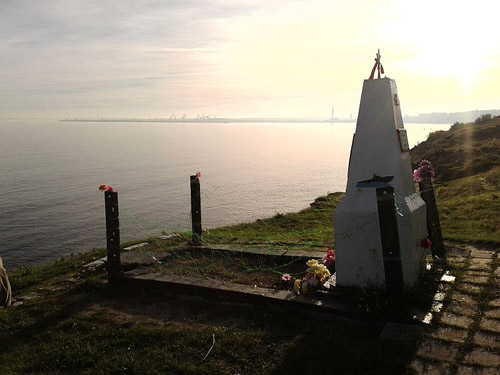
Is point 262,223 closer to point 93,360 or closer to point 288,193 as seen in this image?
point 93,360

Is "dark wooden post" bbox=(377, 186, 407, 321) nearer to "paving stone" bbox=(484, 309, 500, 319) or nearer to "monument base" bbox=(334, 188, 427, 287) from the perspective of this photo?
"monument base" bbox=(334, 188, 427, 287)

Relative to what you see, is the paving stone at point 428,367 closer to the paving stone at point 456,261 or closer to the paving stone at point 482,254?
the paving stone at point 456,261

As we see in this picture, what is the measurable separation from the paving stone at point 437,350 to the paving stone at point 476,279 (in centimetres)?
224

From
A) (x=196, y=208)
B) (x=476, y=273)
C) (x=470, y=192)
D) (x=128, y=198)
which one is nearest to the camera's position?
(x=476, y=273)

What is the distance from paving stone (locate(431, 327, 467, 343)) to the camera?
512 centimetres

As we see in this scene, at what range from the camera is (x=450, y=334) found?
524 centimetres

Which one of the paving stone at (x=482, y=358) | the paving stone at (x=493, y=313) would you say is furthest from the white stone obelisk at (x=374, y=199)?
the paving stone at (x=482, y=358)

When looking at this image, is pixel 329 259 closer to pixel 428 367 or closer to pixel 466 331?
pixel 466 331

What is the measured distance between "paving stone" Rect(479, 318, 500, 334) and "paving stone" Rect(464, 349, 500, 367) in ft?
1.81

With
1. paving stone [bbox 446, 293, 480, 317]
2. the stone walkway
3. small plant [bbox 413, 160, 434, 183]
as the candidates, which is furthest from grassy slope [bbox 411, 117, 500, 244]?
paving stone [bbox 446, 293, 480, 317]

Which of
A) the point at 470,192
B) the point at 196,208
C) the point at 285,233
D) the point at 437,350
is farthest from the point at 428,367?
the point at 470,192

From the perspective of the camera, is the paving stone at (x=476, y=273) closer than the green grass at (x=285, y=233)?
Yes

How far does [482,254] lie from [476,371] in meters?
4.59

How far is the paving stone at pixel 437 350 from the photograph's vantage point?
4754 mm
